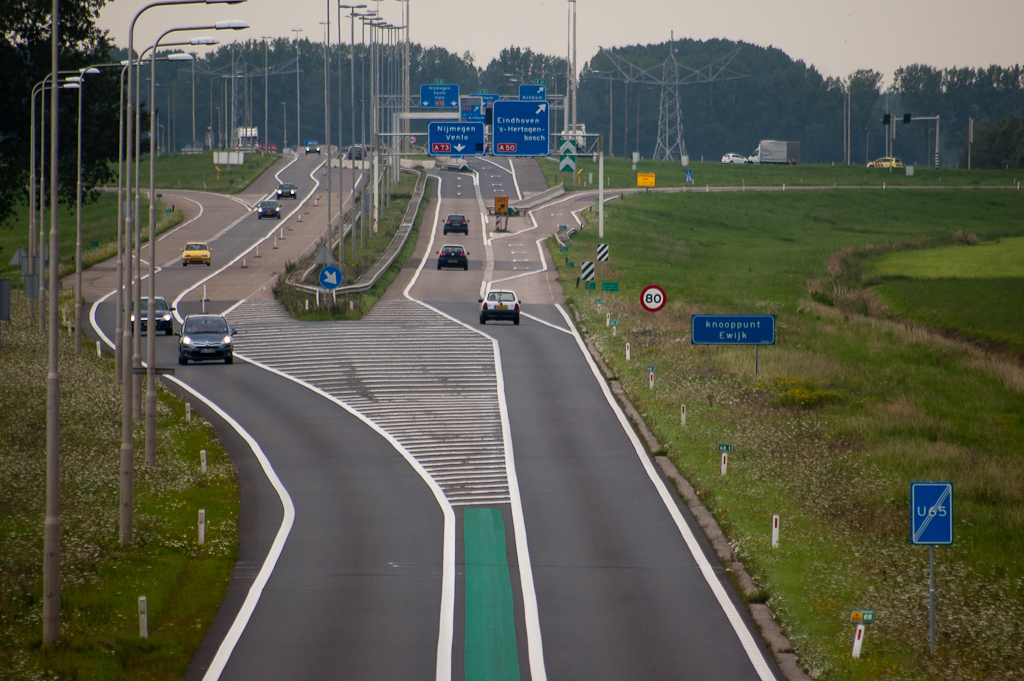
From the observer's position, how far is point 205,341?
41.0 meters

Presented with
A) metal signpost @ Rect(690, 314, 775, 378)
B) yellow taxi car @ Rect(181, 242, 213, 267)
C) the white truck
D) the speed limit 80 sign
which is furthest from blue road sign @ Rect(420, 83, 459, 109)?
metal signpost @ Rect(690, 314, 775, 378)

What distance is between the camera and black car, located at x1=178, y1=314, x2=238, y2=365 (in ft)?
133

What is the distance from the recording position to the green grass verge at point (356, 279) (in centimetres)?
5038

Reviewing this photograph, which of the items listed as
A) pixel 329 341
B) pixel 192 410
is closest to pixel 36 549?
pixel 192 410

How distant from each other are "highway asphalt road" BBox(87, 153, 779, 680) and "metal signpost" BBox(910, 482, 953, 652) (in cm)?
272

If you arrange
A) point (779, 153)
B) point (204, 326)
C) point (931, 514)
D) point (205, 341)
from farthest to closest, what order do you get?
point (779, 153), point (204, 326), point (205, 341), point (931, 514)

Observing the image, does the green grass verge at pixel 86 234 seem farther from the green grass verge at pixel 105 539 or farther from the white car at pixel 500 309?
the green grass verge at pixel 105 539

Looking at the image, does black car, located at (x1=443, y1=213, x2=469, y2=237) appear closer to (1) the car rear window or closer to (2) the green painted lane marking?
(1) the car rear window

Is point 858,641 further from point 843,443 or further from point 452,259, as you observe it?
point 452,259

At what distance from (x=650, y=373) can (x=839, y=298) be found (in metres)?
29.9

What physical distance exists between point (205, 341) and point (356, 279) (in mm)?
16897

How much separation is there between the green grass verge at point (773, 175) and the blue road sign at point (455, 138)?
45374mm

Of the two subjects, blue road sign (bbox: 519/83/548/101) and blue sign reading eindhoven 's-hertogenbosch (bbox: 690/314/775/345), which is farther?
blue road sign (bbox: 519/83/548/101)

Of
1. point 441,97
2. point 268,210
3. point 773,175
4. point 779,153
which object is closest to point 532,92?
point 441,97
